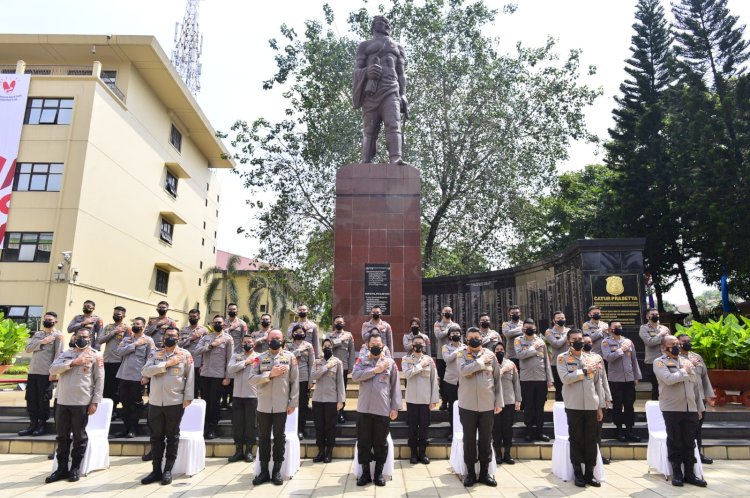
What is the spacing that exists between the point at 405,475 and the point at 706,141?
1679 cm

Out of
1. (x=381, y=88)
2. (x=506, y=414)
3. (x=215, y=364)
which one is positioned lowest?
(x=506, y=414)

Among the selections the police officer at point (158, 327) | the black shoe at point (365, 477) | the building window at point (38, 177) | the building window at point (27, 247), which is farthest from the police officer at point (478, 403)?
the building window at point (38, 177)

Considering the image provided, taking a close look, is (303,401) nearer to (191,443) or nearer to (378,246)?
(191,443)

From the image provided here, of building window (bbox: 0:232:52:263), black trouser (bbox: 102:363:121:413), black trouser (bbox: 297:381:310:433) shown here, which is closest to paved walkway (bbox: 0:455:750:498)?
black trouser (bbox: 297:381:310:433)

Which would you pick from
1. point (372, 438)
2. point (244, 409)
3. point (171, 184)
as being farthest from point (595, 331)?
point (171, 184)

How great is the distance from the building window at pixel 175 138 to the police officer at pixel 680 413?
26939 millimetres

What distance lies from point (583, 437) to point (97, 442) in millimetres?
5180

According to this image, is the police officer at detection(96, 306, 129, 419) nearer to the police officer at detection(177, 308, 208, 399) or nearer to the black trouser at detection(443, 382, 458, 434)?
the police officer at detection(177, 308, 208, 399)

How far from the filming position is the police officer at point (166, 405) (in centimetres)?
528

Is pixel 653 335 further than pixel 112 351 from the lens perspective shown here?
No

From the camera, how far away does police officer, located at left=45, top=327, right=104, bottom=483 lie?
534cm

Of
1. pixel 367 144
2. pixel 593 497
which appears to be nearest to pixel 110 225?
pixel 367 144

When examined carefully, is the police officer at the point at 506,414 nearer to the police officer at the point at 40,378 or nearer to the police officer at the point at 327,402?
the police officer at the point at 327,402

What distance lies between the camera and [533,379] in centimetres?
668
